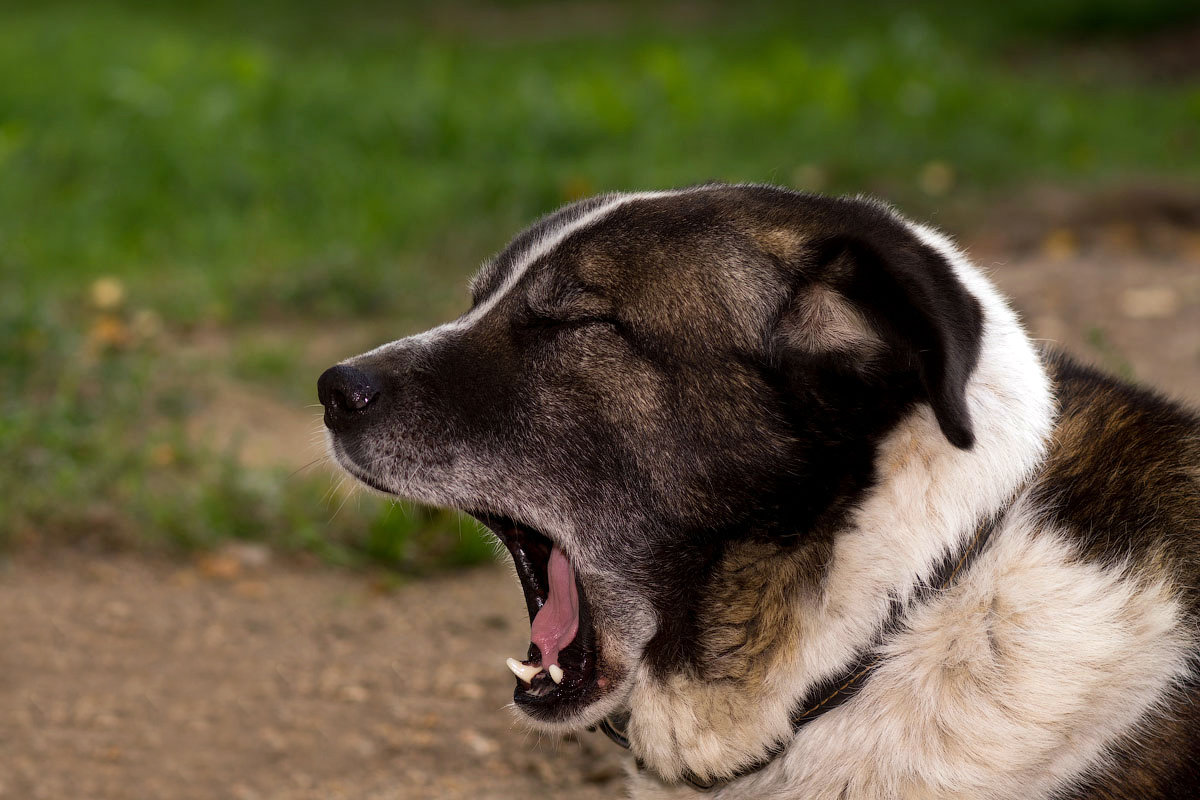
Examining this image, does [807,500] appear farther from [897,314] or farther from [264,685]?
[264,685]

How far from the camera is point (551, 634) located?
286 centimetres

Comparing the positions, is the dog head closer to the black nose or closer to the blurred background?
the black nose

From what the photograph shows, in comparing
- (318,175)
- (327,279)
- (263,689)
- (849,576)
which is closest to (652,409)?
(849,576)

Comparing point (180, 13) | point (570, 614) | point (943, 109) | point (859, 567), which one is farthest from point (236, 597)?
point (180, 13)

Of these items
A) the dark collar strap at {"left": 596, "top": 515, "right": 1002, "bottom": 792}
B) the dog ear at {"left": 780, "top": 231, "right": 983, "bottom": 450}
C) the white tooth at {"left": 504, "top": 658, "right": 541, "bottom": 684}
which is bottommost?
the white tooth at {"left": 504, "top": 658, "right": 541, "bottom": 684}

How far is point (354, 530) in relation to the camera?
4785mm

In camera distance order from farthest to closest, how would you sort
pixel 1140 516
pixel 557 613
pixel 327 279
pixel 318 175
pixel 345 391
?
pixel 318 175, pixel 327 279, pixel 557 613, pixel 345 391, pixel 1140 516

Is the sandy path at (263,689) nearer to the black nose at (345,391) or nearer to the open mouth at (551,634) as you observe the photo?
the open mouth at (551,634)

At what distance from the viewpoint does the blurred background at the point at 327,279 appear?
3.83 m

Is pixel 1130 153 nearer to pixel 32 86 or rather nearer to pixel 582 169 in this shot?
pixel 582 169

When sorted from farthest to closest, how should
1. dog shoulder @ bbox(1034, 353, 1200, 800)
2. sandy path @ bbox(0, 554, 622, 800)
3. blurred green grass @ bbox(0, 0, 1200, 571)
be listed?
blurred green grass @ bbox(0, 0, 1200, 571) → sandy path @ bbox(0, 554, 622, 800) → dog shoulder @ bbox(1034, 353, 1200, 800)

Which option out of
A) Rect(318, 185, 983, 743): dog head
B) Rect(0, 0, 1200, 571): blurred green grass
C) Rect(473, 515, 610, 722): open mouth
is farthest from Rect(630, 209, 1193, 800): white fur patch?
Rect(0, 0, 1200, 571): blurred green grass

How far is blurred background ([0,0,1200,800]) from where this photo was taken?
383cm

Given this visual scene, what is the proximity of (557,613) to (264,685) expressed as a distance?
1502mm
